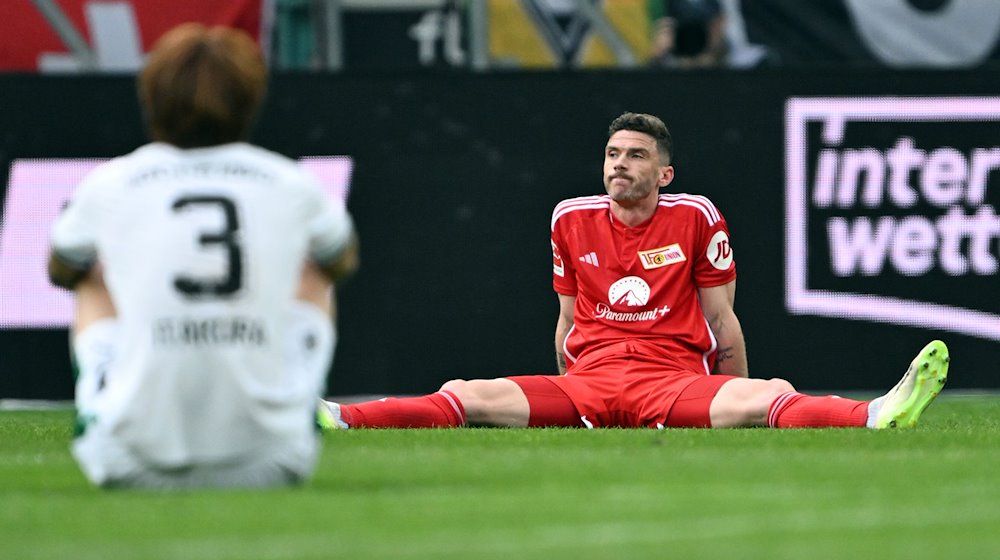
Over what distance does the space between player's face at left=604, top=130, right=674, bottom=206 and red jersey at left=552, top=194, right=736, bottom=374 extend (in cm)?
15

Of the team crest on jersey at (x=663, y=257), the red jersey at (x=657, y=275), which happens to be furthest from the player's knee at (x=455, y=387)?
the team crest on jersey at (x=663, y=257)

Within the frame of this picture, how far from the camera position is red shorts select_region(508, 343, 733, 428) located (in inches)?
348

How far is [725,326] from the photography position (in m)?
9.18

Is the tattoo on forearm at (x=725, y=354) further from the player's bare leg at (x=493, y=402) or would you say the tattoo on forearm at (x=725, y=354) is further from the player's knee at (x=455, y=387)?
the player's knee at (x=455, y=387)

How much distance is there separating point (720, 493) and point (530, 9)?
31.7ft

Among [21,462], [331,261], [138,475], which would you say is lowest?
[21,462]

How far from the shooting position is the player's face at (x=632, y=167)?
911cm

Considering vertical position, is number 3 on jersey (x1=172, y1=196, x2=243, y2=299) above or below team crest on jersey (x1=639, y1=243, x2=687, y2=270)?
above

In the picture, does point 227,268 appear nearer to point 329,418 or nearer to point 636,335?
point 329,418

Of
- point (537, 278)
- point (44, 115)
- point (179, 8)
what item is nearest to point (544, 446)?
point (537, 278)

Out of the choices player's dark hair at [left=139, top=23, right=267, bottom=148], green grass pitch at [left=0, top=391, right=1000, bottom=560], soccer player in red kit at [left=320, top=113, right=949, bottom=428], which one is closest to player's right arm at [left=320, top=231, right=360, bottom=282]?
player's dark hair at [left=139, top=23, right=267, bottom=148]

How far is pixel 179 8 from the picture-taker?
45.6ft

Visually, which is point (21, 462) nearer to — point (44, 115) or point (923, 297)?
point (44, 115)

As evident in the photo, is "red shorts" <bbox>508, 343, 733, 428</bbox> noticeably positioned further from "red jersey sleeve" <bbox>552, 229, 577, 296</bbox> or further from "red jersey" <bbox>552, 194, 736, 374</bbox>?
"red jersey sleeve" <bbox>552, 229, 577, 296</bbox>
